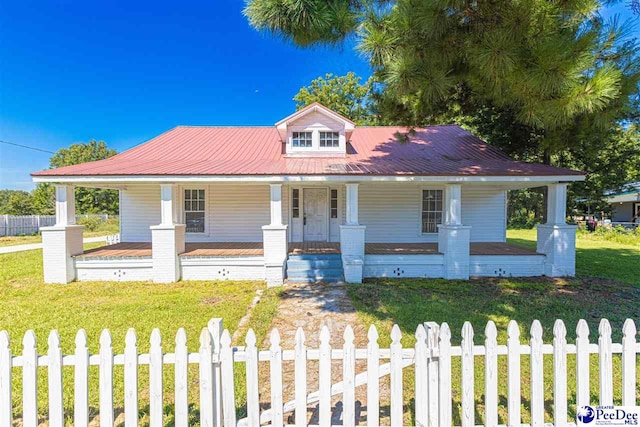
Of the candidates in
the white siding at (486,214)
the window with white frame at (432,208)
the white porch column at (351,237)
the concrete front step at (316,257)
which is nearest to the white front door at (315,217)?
the concrete front step at (316,257)

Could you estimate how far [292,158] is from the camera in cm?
1073

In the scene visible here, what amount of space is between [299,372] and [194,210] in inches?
390

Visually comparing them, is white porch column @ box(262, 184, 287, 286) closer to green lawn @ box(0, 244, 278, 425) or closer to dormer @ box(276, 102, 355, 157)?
green lawn @ box(0, 244, 278, 425)

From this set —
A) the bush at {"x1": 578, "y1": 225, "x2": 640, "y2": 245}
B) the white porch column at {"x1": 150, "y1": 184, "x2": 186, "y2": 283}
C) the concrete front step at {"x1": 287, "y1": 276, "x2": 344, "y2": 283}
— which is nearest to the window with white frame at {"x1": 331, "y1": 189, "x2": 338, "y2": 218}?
the concrete front step at {"x1": 287, "y1": 276, "x2": 344, "y2": 283}

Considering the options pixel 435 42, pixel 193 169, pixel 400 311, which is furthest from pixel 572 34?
pixel 193 169

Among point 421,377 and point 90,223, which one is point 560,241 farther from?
point 90,223

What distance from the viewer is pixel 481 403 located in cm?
292

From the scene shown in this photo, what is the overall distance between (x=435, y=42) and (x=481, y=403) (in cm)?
425

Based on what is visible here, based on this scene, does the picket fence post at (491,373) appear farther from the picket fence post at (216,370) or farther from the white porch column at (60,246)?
the white porch column at (60,246)

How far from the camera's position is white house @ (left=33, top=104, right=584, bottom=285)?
809 cm

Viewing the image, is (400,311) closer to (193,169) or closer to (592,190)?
(193,169)

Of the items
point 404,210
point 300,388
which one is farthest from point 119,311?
point 404,210

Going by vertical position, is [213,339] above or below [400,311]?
above

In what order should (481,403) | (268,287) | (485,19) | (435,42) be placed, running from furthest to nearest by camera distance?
(268,287), (435,42), (485,19), (481,403)
